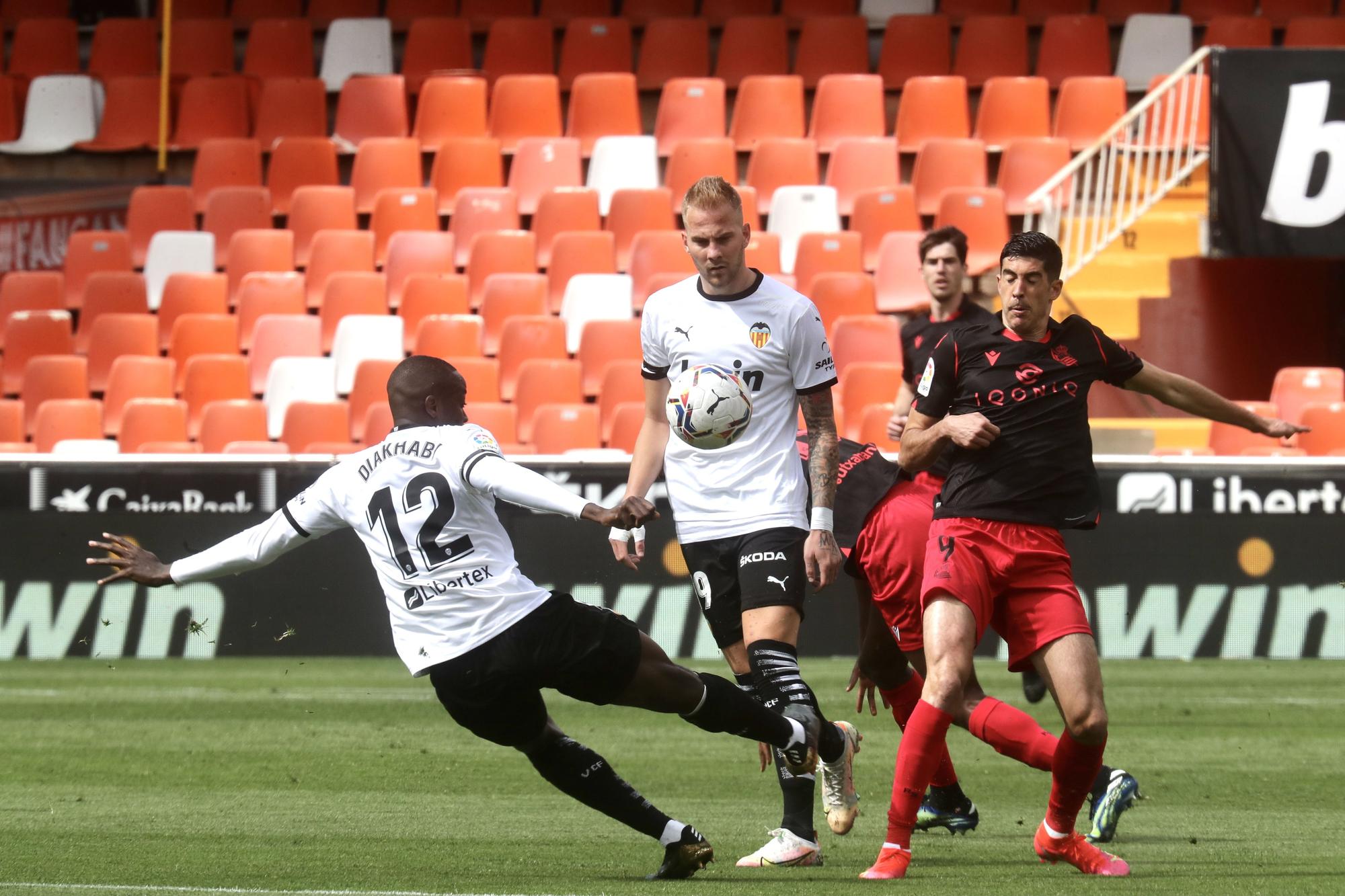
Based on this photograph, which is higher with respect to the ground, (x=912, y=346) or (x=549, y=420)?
(x=912, y=346)

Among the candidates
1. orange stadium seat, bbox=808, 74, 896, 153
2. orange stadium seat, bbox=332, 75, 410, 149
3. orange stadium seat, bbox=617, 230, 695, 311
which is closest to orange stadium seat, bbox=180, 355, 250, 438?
orange stadium seat, bbox=617, 230, 695, 311

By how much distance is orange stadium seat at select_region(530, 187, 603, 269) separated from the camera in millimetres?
15820

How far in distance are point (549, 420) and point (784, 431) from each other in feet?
24.1

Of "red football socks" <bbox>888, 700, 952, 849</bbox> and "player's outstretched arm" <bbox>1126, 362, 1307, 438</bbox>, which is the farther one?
"player's outstretched arm" <bbox>1126, 362, 1307, 438</bbox>

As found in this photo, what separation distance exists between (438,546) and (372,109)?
1302 centimetres

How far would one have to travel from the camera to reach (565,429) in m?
13.2

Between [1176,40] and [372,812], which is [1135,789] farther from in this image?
[1176,40]

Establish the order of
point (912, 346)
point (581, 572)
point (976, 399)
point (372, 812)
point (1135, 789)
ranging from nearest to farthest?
point (976, 399)
point (1135, 789)
point (372, 812)
point (912, 346)
point (581, 572)

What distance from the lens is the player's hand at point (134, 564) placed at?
17.9 feet

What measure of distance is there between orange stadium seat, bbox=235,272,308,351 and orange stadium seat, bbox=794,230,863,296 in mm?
4412

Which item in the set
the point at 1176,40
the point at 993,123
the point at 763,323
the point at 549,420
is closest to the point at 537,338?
the point at 549,420

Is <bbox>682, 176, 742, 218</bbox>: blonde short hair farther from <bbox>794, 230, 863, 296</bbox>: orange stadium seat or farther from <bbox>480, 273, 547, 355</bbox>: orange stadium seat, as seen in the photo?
<bbox>480, 273, 547, 355</bbox>: orange stadium seat

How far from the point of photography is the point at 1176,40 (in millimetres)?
17281

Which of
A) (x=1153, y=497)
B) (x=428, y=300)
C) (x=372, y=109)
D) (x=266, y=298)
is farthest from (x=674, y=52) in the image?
(x=1153, y=497)
